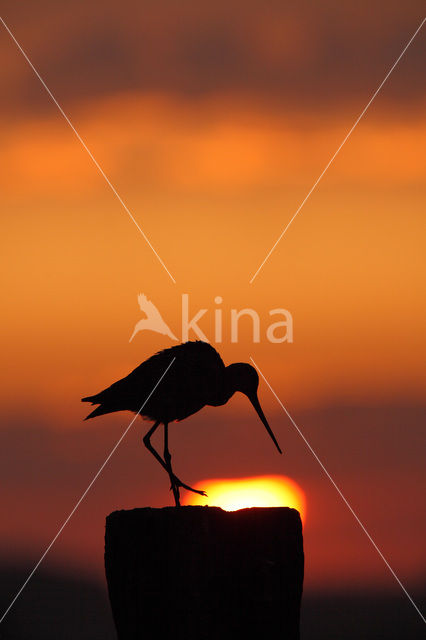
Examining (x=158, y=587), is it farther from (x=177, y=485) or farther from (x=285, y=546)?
(x=177, y=485)

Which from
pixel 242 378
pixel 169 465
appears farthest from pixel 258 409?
pixel 169 465

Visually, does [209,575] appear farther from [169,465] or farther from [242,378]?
[242,378]

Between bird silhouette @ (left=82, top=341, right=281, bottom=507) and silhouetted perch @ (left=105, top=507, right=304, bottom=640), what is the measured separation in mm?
3614

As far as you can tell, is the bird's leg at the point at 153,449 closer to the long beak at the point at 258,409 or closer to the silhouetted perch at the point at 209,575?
the long beak at the point at 258,409

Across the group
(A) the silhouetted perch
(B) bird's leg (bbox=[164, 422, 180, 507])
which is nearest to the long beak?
(B) bird's leg (bbox=[164, 422, 180, 507])

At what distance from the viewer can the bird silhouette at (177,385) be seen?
44.2 ft

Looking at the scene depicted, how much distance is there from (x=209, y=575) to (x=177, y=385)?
4256 mm

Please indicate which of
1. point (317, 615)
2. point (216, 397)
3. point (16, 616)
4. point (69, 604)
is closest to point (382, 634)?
point (317, 615)

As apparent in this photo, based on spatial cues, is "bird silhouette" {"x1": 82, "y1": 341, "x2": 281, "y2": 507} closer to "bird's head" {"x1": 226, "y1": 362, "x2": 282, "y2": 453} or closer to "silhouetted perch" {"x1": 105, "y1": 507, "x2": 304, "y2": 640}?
"bird's head" {"x1": 226, "y1": 362, "x2": 282, "y2": 453}

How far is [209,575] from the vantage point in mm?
9430

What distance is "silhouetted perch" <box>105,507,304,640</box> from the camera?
9.42m

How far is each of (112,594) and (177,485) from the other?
3.15 metres

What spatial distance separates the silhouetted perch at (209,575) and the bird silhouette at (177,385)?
3614 millimetres

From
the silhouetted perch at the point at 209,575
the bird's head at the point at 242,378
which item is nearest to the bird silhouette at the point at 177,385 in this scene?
the bird's head at the point at 242,378
